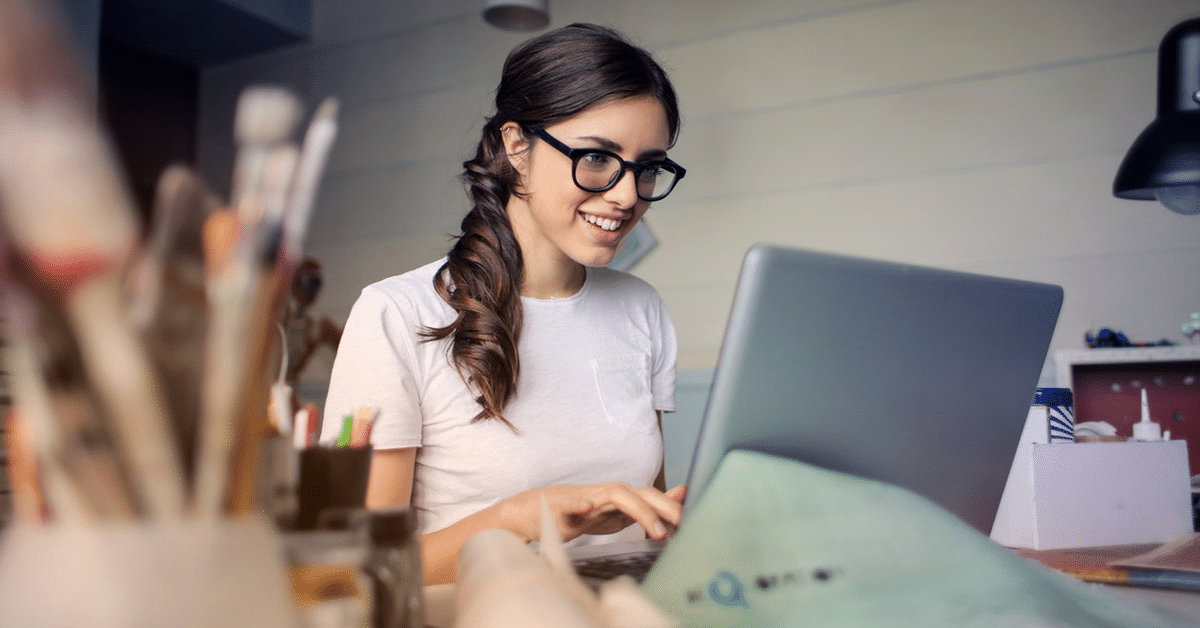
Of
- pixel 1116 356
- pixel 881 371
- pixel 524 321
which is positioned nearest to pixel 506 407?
pixel 524 321

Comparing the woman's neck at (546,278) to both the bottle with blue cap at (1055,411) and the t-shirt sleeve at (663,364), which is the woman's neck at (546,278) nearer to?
the t-shirt sleeve at (663,364)

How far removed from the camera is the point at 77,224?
25 centimetres

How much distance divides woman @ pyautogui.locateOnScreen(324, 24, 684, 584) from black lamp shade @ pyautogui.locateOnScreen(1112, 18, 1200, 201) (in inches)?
36.9

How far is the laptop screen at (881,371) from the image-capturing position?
568 mm

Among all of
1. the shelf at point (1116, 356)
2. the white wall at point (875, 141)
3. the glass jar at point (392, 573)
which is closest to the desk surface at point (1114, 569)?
the glass jar at point (392, 573)

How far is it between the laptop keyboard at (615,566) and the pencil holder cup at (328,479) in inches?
11.8

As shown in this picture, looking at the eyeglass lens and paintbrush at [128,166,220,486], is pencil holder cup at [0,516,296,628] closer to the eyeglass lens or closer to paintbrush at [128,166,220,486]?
paintbrush at [128,166,220,486]

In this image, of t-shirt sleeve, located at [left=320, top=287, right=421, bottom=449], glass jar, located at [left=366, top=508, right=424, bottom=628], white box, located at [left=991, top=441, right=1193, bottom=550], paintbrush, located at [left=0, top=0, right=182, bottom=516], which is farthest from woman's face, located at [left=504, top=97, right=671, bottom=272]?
paintbrush, located at [left=0, top=0, right=182, bottom=516]

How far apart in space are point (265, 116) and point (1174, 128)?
175 cm

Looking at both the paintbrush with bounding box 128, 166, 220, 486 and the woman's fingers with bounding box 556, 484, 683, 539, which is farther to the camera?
the woman's fingers with bounding box 556, 484, 683, 539

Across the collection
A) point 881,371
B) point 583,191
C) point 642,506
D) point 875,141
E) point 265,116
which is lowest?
point 642,506

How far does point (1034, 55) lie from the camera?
2.44 meters

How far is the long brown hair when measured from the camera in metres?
1.21

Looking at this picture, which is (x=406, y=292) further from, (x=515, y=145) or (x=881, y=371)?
(x=881, y=371)
